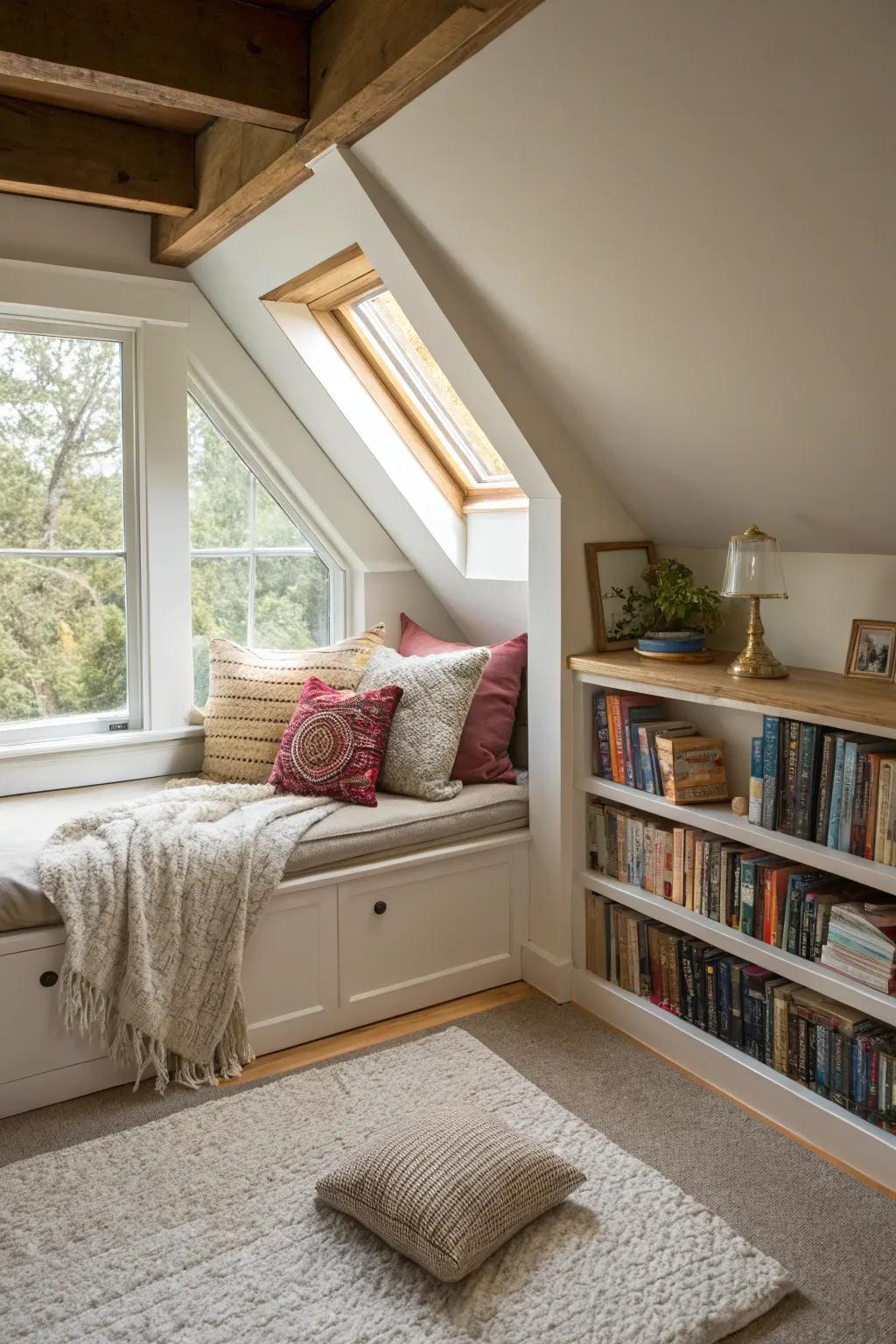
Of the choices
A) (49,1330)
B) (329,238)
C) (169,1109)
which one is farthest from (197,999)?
(329,238)

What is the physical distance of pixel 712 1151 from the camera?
232 centimetres

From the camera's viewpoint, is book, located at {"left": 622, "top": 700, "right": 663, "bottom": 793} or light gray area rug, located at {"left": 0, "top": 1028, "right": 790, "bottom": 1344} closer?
light gray area rug, located at {"left": 0, "top": 1028, "right": 790, "bottom": 1344}

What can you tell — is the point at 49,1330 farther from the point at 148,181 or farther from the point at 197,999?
the point at 148,181

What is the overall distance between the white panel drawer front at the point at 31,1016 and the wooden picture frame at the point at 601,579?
1.59m

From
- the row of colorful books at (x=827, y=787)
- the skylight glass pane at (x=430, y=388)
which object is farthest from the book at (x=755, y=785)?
the skylight glass pane at (x=430, y=388)

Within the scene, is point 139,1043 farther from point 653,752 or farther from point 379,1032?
point 653,752

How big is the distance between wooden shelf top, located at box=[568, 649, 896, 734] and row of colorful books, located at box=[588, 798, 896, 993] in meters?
0.39

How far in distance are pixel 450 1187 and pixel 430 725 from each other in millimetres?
1376

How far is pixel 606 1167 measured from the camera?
2.23m

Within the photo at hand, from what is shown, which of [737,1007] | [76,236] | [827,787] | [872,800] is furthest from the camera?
[76,236]

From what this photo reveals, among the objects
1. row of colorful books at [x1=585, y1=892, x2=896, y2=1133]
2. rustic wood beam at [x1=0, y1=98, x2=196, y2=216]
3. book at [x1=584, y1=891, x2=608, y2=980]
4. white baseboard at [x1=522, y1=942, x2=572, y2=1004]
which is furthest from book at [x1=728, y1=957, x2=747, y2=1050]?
rustic wood beam at [x1=0, y1=98, x2=196, y2=216]

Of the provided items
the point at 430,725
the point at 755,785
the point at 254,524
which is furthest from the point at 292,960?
the point at 254,524

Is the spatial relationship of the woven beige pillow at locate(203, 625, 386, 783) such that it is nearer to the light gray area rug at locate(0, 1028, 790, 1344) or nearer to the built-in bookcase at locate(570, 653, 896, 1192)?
the built-in bookcase at locate(570, 653, 896, 1192)

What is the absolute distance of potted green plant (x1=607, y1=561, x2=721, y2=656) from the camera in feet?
9.12
